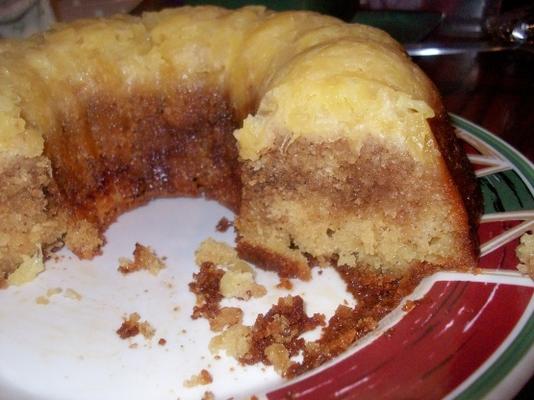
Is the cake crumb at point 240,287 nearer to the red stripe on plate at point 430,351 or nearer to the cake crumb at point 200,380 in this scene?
the cake crumb at point 200,380

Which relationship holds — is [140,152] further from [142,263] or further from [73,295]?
[73,295]

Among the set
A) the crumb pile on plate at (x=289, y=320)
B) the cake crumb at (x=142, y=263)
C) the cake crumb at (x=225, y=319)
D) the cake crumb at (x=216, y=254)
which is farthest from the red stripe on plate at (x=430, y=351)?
the cake crumb at (x=142, y=263)

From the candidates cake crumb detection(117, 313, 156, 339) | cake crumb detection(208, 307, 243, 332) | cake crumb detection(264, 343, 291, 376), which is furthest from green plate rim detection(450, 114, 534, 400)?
cake crumb detection(117, 313, 156, 339)

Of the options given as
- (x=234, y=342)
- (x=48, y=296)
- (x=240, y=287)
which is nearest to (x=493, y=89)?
(x=240, y=287)

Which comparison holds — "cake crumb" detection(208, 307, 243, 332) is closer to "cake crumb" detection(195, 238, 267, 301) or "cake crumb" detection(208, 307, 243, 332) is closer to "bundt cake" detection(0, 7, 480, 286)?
"cake crumb" detection(195, 238, 267, 301)

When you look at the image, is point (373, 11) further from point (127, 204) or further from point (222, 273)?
point (222, 273)
